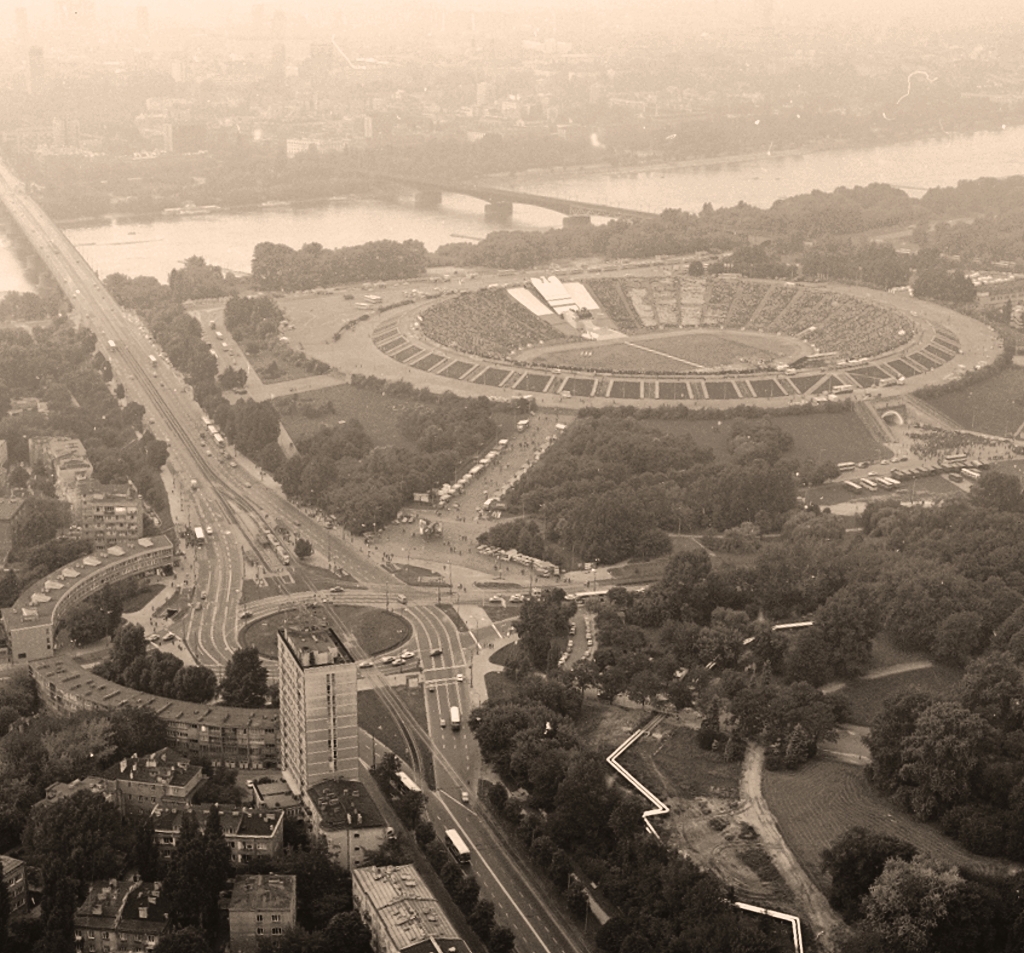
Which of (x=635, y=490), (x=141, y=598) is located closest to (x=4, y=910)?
(x=141, y=598)

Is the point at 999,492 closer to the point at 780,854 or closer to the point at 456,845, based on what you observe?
the point at 780,854

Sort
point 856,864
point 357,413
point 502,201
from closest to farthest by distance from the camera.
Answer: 1. point 856,864
2. point 357,413
3. point 502,201

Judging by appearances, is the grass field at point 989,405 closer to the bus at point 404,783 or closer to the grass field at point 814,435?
the grass field at point 814,435

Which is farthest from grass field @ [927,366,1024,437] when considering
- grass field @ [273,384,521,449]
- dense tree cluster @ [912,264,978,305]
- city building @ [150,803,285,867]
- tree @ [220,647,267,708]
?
city building @ [150,803,285,867]

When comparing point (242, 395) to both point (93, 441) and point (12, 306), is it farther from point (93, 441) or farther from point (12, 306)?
point (12, 306)

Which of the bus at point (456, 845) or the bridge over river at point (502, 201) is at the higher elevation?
the bus at point (456, 845)

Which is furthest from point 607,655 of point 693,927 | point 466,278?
point 466,278

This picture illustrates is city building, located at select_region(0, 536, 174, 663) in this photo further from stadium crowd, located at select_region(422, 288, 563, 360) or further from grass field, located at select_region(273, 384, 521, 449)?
stadium crowd, located at select_region(422, 288, 563, 360)

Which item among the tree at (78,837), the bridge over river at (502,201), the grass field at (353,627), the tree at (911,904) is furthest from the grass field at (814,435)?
the bridge over river at (502,201)

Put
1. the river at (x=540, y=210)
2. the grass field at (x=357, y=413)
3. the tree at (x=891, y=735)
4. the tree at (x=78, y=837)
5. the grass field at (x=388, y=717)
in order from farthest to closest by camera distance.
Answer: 1. the river at (x=540, y=210)
2. the grass field at (x=357, y=413)
3. the grass field at (x=388, y=717)
4. the tree at (x=891, y=735)
5. the tree at (x=78, y=837)
